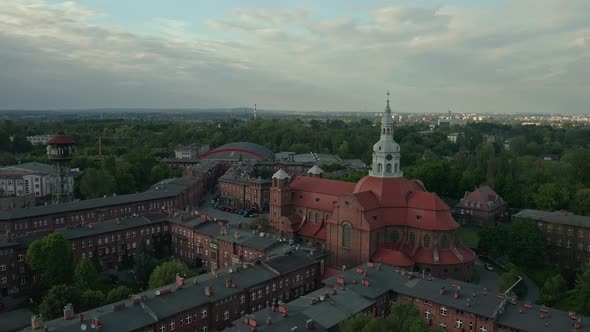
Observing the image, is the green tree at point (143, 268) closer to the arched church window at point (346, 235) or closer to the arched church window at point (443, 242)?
the arched church window at point (346, 235)

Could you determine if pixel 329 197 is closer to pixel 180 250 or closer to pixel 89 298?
pixel 180 250

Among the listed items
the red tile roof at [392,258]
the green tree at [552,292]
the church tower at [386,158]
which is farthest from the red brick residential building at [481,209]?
the red tile roof at [392,258]

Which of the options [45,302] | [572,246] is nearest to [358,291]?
[45,302]

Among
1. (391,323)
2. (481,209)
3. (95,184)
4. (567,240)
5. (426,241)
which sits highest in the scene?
(391,323)

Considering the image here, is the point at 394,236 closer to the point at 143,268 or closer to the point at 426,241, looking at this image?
the point at 426,241

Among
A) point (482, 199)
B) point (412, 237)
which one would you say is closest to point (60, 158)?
point (412, 237)
